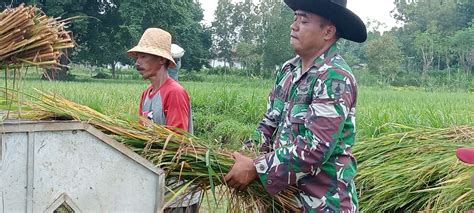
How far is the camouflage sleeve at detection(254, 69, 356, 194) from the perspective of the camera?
214 centimetres

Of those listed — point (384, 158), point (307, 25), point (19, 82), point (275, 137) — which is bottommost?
point (384, 158)

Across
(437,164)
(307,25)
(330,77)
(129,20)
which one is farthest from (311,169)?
(129,20)

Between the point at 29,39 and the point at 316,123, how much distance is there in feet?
2.94

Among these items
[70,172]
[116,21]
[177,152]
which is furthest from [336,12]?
[116,21]

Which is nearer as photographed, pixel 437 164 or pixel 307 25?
pixel 307 25

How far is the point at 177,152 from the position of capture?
7.29ft

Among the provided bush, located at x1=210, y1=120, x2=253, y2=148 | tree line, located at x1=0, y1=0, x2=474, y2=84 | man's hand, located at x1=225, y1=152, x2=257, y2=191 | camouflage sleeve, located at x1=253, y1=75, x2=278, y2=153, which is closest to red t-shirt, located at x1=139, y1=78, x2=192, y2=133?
camouflage sleeve, located at x1=253, y1=75, x2=278, y2=153

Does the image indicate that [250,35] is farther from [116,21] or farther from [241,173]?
[241,173]

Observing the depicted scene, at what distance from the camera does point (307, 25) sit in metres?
2.33

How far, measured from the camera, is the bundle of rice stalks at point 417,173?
3.32m

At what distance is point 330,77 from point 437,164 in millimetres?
1692

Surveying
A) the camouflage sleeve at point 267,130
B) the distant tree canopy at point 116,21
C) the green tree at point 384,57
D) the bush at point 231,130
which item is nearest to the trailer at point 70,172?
the camouflage sleeve at point 267,130

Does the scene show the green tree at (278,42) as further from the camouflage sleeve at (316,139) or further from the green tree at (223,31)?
the camouflage sleeve at (316,139)

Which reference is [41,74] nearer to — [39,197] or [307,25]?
[39,197]
